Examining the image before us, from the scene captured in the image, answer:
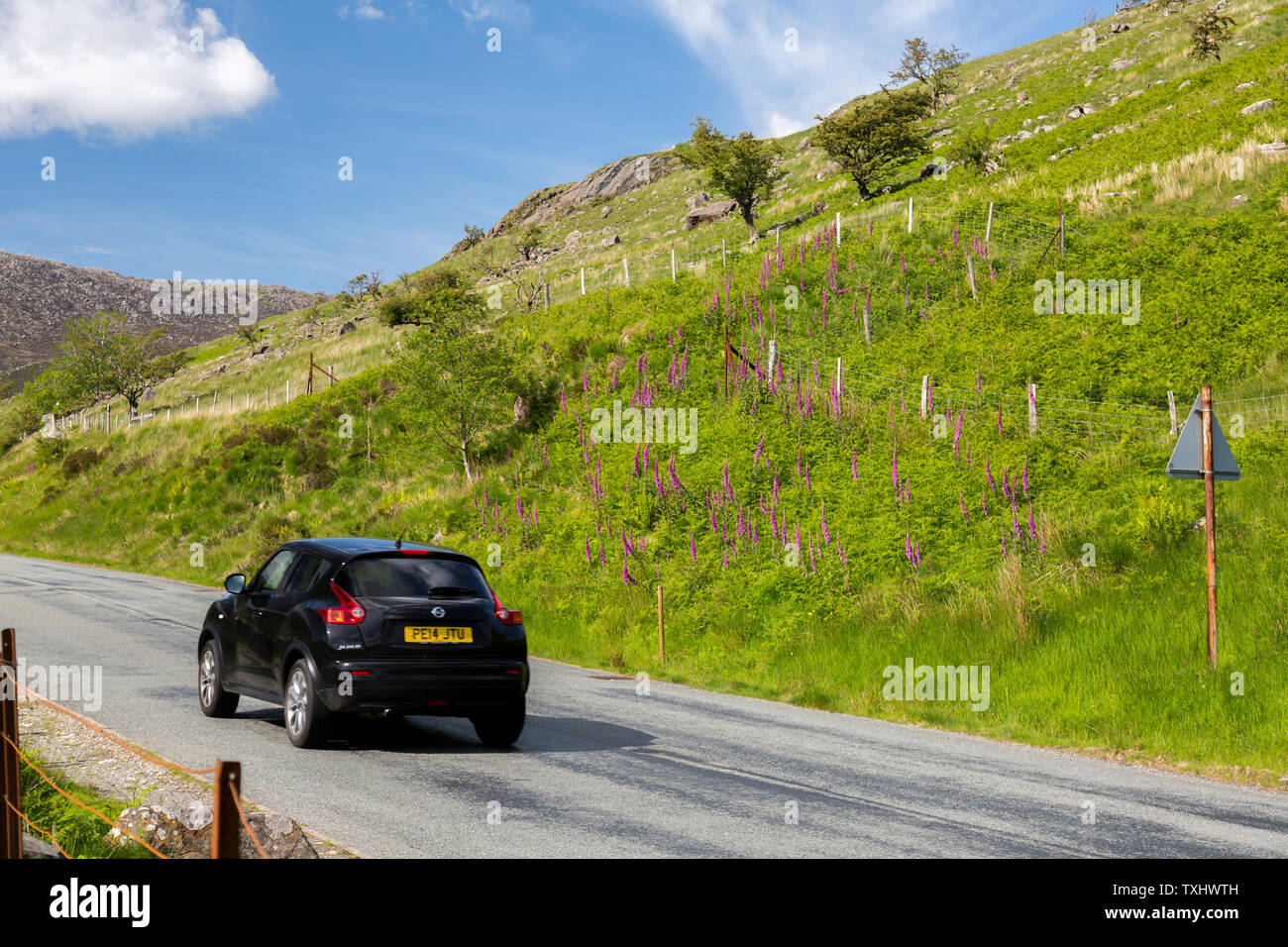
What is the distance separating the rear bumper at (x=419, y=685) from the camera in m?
8.32

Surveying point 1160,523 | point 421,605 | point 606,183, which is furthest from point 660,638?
point 606,183

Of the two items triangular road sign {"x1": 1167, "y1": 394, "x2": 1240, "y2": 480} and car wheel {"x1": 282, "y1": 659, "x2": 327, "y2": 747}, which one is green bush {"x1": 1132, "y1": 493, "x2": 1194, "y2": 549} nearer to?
triangular road sign {"x1": 1167, "y1": 394, "x2": 1240, "y2": 480}

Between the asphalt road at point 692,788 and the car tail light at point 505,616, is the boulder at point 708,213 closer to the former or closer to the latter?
the asphalt road at point 692,788

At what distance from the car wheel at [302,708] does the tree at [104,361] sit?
2458 inches

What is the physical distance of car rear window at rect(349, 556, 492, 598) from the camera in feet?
29.1

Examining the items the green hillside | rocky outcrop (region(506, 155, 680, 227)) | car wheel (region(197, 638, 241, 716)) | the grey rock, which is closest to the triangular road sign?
the green hillside

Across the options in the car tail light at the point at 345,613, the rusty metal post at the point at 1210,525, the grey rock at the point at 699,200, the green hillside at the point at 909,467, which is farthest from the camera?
the grey rock at the point at 699,200

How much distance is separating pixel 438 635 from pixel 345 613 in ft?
2.69

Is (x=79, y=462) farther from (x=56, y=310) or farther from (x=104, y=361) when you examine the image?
(x=56, y=310)

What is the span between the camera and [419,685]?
8.46 m

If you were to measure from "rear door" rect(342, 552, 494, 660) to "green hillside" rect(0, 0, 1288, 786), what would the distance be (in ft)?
20.8

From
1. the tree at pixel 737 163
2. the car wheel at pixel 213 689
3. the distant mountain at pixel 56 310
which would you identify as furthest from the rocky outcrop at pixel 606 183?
the car wheel at pixel 213 689
